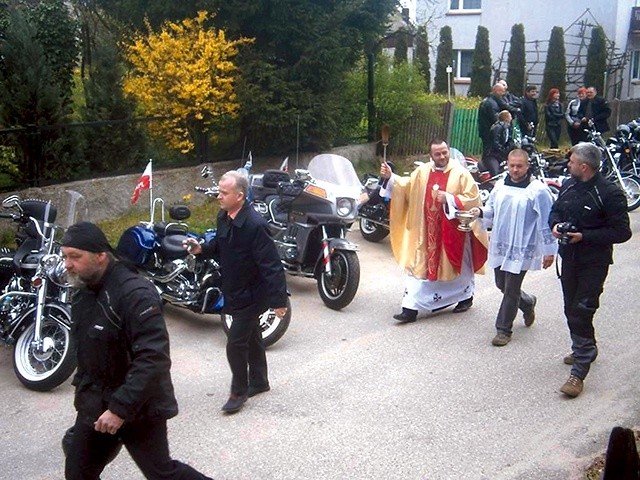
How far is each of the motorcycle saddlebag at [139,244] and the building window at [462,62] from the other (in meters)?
28.0

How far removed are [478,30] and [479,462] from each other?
92.1ft

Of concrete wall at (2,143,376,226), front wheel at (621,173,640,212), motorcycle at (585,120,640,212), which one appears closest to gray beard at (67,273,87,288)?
concrete wall at (2,143,376,226)

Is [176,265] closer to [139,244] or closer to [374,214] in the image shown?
[139,244]

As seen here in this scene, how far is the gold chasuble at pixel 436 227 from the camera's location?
771 centimetres

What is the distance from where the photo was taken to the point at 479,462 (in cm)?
507

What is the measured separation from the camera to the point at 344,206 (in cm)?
830

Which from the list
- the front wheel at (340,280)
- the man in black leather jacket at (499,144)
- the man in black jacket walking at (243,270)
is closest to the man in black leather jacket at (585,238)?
the man in black jacket walking at (243,270)

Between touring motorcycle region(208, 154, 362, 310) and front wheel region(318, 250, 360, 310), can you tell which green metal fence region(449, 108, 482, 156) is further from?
front wheel region(318, 250, 360, 310)

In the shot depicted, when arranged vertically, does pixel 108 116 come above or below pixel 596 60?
below

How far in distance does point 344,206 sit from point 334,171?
0.52 m

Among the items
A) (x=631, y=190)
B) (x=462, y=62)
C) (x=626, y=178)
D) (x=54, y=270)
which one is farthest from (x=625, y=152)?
(x=462, y=62)

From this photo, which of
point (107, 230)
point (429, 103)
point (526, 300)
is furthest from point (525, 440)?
point (429, 103)

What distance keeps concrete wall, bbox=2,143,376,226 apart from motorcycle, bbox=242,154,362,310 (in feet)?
8.27

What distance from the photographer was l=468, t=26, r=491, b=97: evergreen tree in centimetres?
3095
